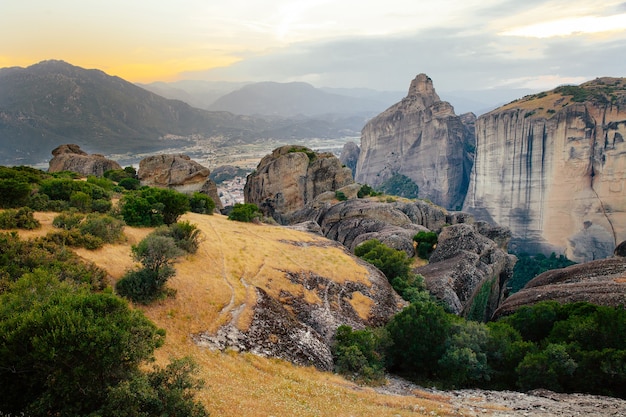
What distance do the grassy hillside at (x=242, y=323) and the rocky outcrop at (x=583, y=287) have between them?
11.6 metres

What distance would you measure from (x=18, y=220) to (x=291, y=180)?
1758 inches

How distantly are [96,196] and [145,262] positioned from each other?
1276 centimetres

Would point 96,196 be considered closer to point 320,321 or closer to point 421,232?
point 320,321

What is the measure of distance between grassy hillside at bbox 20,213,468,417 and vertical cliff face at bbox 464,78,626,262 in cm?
7821

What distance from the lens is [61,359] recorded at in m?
8.72

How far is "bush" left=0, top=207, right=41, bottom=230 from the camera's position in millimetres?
17142

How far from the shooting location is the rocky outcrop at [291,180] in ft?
199

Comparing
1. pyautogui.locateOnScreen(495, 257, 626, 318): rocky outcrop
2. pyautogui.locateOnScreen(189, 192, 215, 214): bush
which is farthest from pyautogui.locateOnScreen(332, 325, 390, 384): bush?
pyautogui.locateOnScreen(189, 192, 215, 214): bush

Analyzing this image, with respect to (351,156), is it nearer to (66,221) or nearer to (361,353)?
(66,221)

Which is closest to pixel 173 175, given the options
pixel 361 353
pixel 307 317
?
pixel 307 317

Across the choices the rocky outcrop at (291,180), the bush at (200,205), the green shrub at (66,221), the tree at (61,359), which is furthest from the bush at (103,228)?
the rocky outcrop at (291,180)

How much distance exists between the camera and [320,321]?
19.8 metres

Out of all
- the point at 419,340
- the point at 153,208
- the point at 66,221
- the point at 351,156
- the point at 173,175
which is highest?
the point at 351,156

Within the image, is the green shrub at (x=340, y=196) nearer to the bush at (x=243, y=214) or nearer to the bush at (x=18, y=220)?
the bush at (x=243, y=214)
